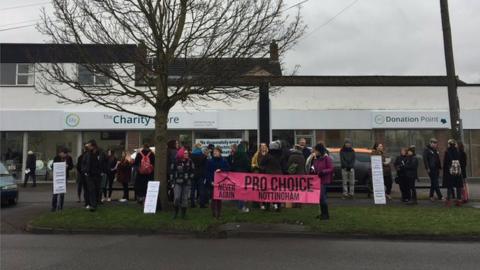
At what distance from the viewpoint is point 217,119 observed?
2639cm

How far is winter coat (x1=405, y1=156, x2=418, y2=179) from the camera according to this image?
1498cm

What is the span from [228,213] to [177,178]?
→ 1720 millimetres

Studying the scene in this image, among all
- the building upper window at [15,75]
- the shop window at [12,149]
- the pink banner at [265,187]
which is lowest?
the pink banner at [265,187]

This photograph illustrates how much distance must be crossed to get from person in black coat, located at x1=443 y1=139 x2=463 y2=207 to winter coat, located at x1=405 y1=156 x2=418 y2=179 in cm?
82

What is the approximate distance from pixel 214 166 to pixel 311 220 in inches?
121

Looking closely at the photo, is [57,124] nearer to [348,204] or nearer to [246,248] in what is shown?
[348,204]

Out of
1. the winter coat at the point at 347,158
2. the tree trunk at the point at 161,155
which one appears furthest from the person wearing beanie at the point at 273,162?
the winter coat at the point at 347,158

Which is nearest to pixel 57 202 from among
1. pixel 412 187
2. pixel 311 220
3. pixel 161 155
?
pixel 161 155

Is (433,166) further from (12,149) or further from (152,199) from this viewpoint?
(12,149)

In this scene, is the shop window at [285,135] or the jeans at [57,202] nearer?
the jeans at [57,202]

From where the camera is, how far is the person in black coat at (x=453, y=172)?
47.4 feet

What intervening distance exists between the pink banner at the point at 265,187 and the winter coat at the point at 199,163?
997 millimetres

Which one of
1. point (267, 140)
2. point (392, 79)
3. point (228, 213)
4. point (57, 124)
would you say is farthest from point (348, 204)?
point (57, 124)

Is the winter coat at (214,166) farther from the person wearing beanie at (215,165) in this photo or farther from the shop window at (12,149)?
the shop window at (12,149)
